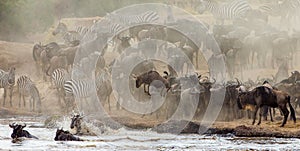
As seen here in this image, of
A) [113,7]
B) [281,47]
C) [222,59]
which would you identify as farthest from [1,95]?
[113,7]

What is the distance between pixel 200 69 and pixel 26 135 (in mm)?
15023

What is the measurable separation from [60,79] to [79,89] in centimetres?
161

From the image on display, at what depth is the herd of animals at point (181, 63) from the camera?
93.2 feet

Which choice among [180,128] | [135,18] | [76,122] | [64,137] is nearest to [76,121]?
[76,122]

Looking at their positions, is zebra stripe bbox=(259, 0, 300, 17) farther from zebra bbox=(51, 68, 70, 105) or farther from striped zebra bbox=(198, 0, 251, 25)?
zebra bbox=(51, 68, 70, 105)

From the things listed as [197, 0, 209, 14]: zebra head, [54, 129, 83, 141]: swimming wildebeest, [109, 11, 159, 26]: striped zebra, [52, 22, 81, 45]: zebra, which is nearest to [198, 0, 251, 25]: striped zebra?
[197, 0, 209, 14]: zebra head

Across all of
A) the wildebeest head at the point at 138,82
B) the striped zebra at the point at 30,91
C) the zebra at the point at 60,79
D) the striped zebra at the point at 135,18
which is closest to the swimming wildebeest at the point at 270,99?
the wildebeest head at the point at 138,82

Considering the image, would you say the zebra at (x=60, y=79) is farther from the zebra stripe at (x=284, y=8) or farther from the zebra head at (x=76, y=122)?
the zebra stripe at (x=284, y=8)

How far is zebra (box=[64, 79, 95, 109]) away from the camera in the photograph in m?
32.9

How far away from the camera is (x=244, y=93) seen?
85.9 feet

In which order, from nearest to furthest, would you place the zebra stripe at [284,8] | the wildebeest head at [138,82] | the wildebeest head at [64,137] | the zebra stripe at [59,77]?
the wildebeest head at [64,137] < the wildebeest head at [138,82] < the zebra stripe at [59,77] < the zebra stripe at [284,8]

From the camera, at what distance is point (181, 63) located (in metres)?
35.5

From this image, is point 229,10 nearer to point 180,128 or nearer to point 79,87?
point 79,87

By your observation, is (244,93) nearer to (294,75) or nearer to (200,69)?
(294,75)
